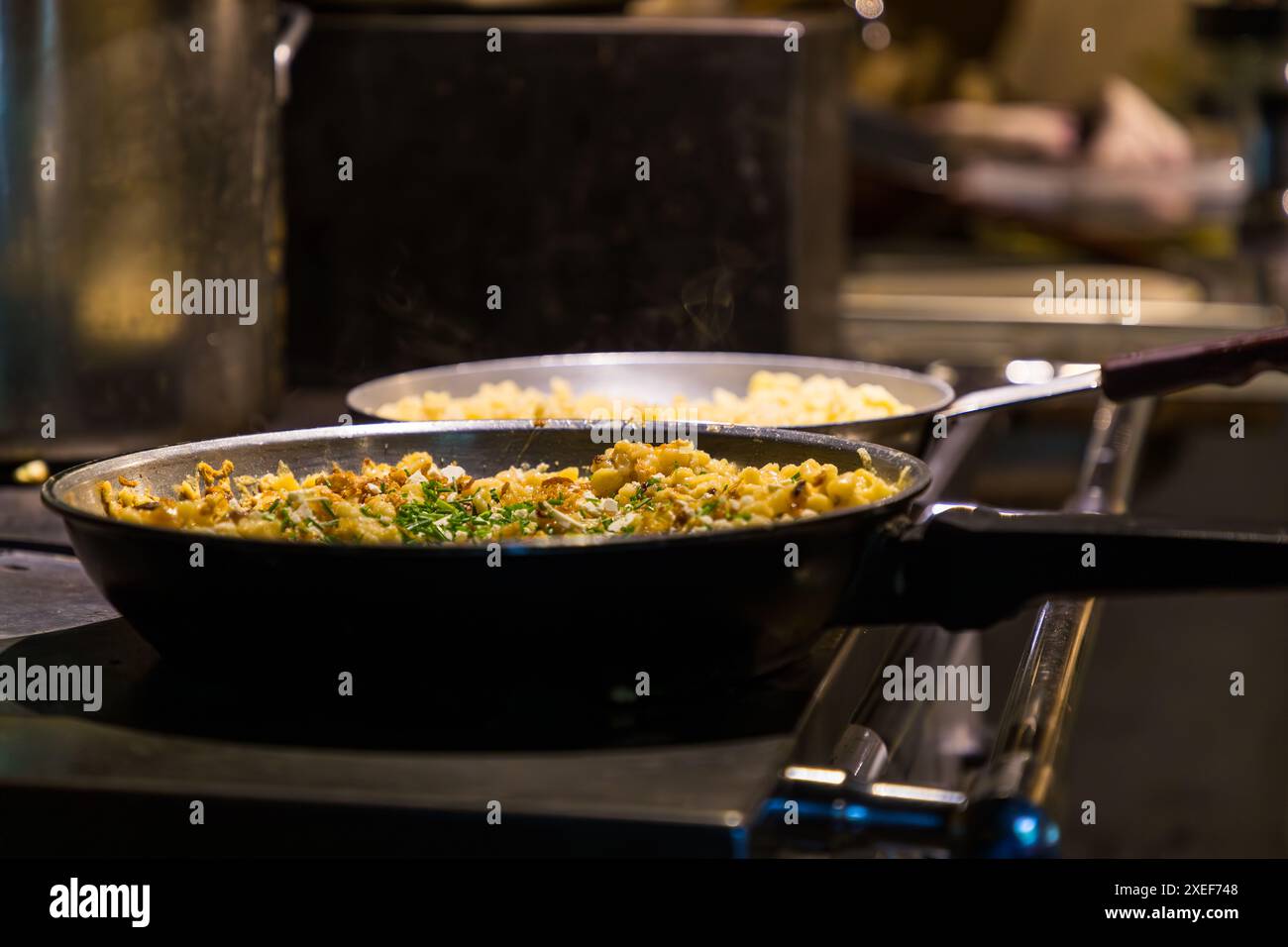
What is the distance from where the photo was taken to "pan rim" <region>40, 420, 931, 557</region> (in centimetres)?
83

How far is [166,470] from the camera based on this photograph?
1075 mm

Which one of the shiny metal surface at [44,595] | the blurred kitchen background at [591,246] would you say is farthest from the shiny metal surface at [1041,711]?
the blurred kitchen background at [591,246]

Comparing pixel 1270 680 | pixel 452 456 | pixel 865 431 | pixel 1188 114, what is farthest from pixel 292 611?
pixel 1188 114

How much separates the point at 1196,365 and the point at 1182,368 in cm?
2

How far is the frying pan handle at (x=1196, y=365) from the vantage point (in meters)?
1.25

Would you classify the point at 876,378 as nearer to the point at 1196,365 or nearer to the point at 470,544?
the point at 1196,365

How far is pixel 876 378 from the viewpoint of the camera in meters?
1.68

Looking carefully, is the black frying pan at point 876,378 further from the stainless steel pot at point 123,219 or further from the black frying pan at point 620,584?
the black frying pan at point 620,584

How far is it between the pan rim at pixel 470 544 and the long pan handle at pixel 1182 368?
0.32 meters

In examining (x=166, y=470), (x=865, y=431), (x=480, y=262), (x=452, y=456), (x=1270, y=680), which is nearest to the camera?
(x=166, y=470)

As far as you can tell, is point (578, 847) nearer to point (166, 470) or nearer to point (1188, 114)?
point (166, 470)

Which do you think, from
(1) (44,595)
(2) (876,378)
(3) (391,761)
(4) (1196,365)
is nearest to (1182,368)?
(4) (1196,365)

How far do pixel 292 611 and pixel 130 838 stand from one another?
0.14 meters

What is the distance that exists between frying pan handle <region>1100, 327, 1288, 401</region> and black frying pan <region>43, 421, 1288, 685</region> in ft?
1.32
